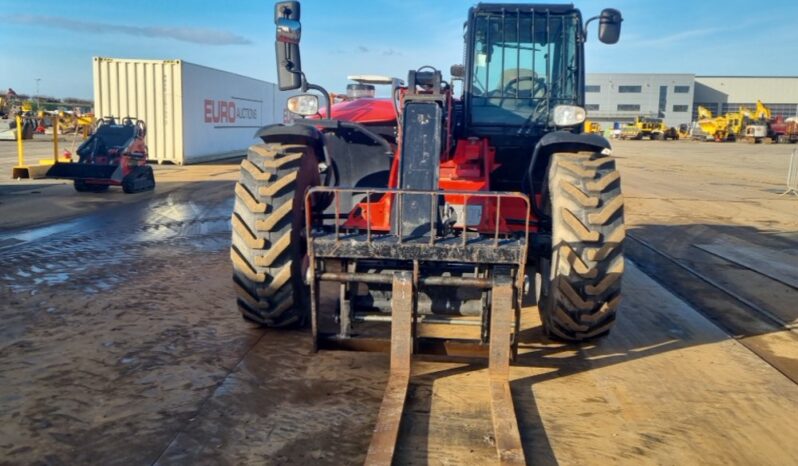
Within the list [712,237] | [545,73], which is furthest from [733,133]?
[545,73]

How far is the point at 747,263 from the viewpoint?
360 inches

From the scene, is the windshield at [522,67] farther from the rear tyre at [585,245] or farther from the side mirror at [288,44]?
the side mirror at [288,44]

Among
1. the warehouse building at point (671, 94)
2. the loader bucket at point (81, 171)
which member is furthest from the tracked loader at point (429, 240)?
the warehouse building at point (671, 94)

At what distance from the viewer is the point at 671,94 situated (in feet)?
271

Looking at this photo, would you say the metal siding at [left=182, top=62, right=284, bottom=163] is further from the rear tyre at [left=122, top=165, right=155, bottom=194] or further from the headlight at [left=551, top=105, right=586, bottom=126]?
the headlight at [left=551, top=105, right=586, bottom=126]

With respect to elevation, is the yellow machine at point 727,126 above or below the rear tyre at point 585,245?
above

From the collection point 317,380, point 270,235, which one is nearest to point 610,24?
point 270,235

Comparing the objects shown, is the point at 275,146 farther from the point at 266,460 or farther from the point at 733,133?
the point at 733,133

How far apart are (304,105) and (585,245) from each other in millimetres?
2484

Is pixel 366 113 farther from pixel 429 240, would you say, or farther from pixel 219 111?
pixel 219 111

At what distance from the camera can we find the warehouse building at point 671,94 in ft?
269

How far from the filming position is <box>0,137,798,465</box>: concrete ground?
368 cm

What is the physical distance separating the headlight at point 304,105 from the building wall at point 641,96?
266 ft

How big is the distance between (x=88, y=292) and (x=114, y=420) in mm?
3070
